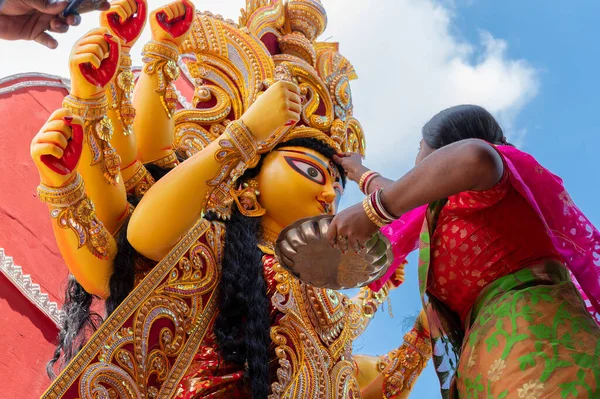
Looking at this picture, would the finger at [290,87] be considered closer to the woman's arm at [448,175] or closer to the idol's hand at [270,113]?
the idol's hand at [270,113]

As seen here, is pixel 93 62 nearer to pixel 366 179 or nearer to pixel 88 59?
pixel 88 59

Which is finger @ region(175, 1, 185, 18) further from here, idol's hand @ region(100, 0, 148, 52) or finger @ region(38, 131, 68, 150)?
finger @ region(38, 131, 68, 150)

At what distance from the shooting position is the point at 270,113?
2.66 meters

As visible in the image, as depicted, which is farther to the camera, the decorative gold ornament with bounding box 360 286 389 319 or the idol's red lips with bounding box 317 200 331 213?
the decorative gold ornament with bounding box 360 286 389 319

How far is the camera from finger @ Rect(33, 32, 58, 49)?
167cm

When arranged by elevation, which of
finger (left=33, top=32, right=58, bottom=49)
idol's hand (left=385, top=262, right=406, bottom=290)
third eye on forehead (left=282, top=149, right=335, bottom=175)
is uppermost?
third eye on forehead (left=282, top=149, right=335, bottom=175)

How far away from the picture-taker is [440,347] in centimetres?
208

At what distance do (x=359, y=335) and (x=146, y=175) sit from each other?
1.00m

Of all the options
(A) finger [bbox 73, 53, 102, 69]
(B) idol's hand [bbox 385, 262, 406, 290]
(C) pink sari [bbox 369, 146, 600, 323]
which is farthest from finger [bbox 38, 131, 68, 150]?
(B) idol's hand [bbox 385, 262, 406, 290]

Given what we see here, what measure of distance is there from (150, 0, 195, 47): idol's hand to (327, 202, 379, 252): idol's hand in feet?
4.10

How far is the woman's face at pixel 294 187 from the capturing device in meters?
2.95

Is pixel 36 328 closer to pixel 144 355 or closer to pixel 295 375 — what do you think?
pixel 144 355

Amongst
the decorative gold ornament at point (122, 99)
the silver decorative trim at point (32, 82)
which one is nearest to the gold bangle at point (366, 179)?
the decorative gold ornament at point (122, 99)

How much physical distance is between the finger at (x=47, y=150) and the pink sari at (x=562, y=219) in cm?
122
